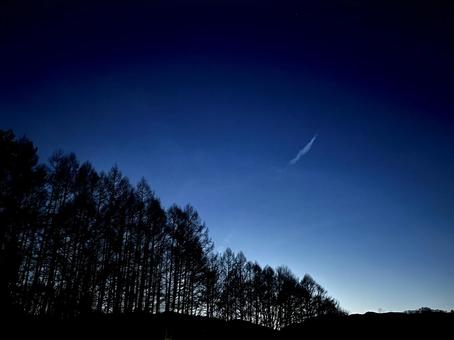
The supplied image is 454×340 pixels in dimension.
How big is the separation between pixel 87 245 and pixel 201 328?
40.1ft

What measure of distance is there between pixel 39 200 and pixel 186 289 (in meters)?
18.5

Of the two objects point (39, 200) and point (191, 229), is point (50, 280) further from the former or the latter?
point (191, 229)

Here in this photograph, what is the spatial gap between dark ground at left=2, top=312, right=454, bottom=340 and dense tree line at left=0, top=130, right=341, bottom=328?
2.34 meters

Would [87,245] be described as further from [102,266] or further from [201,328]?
[201,328]

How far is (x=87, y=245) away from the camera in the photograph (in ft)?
82.6

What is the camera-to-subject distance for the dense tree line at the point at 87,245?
824 inches

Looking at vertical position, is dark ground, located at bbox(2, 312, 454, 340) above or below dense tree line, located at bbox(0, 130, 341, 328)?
below

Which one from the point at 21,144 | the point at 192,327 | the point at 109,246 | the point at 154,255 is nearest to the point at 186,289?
the point at 154,255

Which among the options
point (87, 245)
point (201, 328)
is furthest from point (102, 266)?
point (201, 328)

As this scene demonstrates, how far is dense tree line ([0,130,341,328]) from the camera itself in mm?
20938

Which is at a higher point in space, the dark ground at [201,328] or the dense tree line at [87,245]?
the dense tree line at [87,245]

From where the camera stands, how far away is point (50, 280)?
74.1 ft

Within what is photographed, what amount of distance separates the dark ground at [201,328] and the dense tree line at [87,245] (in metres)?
2.34

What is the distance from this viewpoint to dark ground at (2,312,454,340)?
16906 mm
